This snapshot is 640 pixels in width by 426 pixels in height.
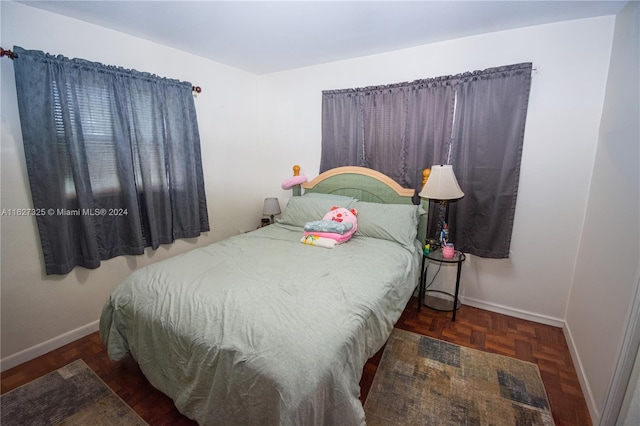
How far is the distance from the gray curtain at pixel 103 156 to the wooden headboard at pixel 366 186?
132cm

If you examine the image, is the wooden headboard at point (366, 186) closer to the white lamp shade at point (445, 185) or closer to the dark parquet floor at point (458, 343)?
the white lamp shade at point (445, 185)

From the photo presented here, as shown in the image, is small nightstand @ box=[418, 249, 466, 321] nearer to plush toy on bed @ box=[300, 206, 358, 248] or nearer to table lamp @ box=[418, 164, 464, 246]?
table lamp @ box=[418, 164, 464, 246]

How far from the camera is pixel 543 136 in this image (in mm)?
2135

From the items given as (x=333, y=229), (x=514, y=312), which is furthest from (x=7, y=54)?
(x=514, y=312)

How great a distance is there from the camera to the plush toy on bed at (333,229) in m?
2.25

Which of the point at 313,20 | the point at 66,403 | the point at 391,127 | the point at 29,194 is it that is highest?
the point at 313,20

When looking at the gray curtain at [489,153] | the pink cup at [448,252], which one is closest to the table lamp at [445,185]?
the gray curtain at [489,153]

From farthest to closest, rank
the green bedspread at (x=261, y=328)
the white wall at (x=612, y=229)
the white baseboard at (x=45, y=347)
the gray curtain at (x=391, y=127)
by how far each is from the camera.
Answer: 1. the gray curtain at (x=391, y=127)
2. the white baseboard at (x=45, y=347)
3. the white wall at (x=612, y=229)
4. the green bedspread at (x=261, y=328)

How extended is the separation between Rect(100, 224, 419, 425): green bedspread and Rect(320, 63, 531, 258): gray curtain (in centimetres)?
87

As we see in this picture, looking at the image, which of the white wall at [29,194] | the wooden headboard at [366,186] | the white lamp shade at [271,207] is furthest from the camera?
the white lamp shade at [271,207]

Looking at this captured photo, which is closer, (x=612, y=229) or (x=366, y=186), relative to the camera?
(x=612, y=229)

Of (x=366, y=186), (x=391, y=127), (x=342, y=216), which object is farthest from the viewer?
(x=366, y=186)

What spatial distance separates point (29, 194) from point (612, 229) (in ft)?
11.9

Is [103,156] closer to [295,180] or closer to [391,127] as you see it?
[295,180]
